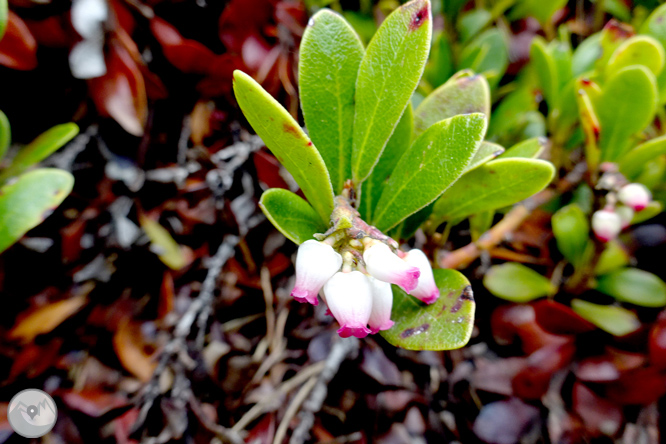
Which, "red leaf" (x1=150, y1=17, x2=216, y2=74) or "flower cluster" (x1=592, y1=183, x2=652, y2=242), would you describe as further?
"red leaf" (x1=150, y1=17, x2=216, y2=74)

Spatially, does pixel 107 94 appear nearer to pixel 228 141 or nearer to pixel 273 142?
pixel 228 141

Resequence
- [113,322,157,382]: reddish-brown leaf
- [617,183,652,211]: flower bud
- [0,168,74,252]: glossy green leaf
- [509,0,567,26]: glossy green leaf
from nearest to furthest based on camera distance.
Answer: [0,168,74,252]: glossy green leaf < [617,183,652,211]: flower bud < [113,322,157,382]: reddish-brown leaf < [509,0,567,26]: glossy green leaf

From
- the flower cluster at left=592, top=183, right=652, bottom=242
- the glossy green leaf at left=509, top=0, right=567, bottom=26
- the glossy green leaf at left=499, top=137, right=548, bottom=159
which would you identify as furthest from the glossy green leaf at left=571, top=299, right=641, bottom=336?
the glossy green leaf at left=509, top=0, right=567, bottom=26

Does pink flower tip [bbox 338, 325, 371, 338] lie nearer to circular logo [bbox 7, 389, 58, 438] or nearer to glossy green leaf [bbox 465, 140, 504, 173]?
glossy green leaf [bbox 465, 140, 504, 173]

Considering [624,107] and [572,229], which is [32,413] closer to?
[572,229]

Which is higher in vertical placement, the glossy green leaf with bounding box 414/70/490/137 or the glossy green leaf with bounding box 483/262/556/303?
the glossy green leaf with bounding box 414/70/490/137

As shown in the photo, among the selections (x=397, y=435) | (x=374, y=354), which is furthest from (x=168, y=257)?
(x=397, y=435)
